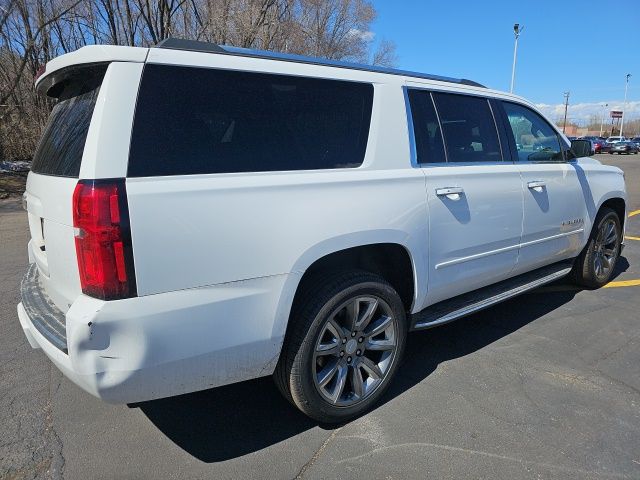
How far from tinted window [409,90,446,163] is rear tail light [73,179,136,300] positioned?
1.88m

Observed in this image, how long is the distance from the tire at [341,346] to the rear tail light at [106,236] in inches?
36.5

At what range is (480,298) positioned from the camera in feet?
12.1

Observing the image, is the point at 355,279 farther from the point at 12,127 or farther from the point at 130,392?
the point at 12,127

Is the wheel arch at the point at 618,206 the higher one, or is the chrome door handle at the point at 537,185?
the chrome door handle at the point at 537,185

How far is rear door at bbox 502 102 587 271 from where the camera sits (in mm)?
3984

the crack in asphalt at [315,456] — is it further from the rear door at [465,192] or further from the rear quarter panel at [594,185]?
the rear quarter panel at [594,185]

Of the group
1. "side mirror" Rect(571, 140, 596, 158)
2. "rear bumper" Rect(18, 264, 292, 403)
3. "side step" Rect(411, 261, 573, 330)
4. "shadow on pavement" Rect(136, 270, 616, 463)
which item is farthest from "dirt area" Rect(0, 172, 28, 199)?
"side mirror" Rect(571, 140, 596, 158)

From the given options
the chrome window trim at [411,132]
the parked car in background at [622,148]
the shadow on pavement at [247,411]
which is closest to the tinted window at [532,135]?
the chrome window trim at [411,132]

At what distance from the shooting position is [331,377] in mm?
2826

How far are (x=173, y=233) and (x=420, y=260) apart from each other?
158 centimetres

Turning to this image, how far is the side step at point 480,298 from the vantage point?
329 cm

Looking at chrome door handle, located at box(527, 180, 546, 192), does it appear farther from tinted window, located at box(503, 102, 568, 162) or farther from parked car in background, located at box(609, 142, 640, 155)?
parked car in background, located at box(609, 142, 640, 155)

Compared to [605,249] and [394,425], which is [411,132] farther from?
[605,249]

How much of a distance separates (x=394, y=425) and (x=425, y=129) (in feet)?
6.12
